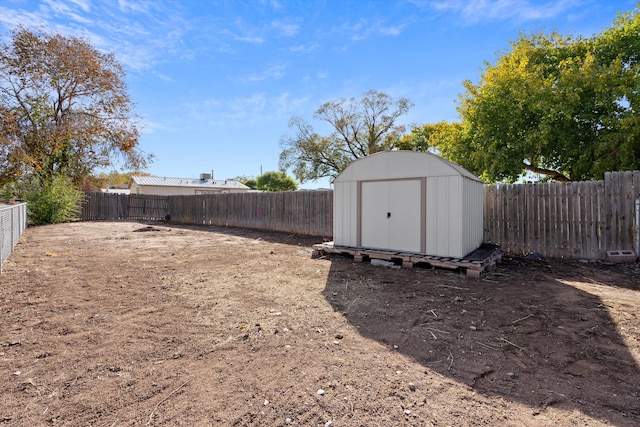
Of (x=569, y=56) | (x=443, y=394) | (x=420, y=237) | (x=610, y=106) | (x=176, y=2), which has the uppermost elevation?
(x=569, y=56)

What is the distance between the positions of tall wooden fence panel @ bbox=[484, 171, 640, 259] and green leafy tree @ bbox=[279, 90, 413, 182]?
16.8 m

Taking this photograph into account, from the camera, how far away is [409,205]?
6105mm

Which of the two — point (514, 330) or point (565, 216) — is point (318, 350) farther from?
point (565, 216)

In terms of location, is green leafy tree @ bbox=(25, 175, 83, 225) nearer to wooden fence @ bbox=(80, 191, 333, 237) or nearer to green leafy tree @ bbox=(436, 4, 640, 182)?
wooden fence @ bbox=(80, 191, 333, 237)

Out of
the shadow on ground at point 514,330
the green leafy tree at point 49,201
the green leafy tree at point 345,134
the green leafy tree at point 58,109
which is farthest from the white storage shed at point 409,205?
the green leafy tree at point 345,134

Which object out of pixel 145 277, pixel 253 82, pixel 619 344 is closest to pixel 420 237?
pixel 619 344

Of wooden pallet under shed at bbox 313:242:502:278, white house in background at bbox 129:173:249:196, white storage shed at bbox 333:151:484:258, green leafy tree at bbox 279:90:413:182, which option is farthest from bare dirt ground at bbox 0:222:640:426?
white house in background at bbox 129:173:249:196

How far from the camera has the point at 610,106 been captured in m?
8.61

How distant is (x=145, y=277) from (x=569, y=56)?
46.2ft

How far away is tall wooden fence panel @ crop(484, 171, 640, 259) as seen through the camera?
20.0 ft

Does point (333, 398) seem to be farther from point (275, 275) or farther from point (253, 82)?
point (253, 82)

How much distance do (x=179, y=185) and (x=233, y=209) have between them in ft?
65.3

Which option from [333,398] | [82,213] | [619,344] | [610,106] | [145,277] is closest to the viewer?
[333,398]

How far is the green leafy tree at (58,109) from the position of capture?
591 inches
